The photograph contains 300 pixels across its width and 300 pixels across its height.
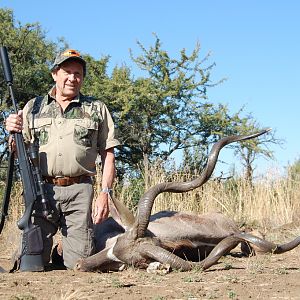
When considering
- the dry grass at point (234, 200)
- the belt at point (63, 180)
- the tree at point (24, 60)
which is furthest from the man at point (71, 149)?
the tree at point (24, 60)

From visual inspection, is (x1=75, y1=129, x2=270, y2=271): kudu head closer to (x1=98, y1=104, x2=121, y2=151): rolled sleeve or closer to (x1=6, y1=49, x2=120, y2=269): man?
(x1=6, y1=49, x2=120, y2=269): man

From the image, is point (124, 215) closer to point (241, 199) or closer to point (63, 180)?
point (63, 180)

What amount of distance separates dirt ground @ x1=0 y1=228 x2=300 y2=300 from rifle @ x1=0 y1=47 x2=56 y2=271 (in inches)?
6.2

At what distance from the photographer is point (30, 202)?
17.9ft

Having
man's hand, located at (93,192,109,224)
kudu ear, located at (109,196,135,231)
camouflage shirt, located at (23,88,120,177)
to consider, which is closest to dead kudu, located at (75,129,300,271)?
kudu ear, located at (109,196,135,231)

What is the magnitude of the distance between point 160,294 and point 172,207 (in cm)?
540

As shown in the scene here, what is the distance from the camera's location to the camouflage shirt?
18.8 ft

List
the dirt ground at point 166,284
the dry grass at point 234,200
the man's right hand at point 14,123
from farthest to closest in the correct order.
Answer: the dry grass at point 234,200 → the man's right hand at point 14,123 → the dirt ground at point 166,284

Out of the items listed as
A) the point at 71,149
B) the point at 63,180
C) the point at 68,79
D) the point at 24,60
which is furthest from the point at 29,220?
the point at 24,60

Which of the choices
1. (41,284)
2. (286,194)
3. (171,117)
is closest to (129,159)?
(171,117)

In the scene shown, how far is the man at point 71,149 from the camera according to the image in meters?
5.75

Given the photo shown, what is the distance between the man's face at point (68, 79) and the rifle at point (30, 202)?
0.49 m

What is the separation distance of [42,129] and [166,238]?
1.65m

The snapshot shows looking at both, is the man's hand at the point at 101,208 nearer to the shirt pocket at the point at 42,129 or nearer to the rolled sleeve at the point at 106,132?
the rolled sleeve at the point at 106,132
